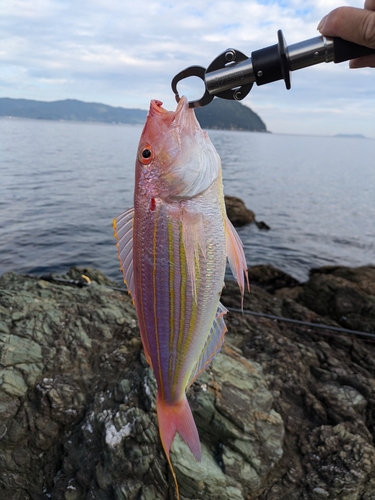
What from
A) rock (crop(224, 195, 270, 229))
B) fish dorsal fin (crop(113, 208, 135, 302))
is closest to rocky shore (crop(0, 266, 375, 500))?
fish dorsal fin (crop(113, 208, 135, 302))

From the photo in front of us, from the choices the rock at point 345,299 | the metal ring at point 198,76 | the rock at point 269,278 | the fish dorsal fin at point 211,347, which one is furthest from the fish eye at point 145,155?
the rock at point 269,278

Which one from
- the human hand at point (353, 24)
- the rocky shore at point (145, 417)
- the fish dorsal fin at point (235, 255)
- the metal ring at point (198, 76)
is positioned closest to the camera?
the human hand at point (353, 24)

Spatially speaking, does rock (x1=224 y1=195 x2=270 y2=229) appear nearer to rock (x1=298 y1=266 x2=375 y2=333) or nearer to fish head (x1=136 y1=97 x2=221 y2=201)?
rock (x1=298 y1=266 x2=375 y2=333)

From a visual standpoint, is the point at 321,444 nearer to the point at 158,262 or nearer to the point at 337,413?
the point at 337,413

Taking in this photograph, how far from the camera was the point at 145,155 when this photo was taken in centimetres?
253

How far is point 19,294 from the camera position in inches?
226

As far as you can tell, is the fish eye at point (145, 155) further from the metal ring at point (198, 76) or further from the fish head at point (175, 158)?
the metal ring at point (198, 76)

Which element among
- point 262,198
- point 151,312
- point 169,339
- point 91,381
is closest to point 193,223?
point 151,312

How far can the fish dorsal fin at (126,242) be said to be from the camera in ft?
8.64

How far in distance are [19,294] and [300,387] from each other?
452cm

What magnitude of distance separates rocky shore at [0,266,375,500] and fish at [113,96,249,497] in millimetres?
1710

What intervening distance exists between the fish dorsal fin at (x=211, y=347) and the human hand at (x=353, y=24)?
1941mm

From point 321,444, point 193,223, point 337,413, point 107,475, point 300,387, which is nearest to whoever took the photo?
point 193,223

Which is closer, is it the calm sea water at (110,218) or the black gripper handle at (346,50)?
the black gripper handle at (346,50)
